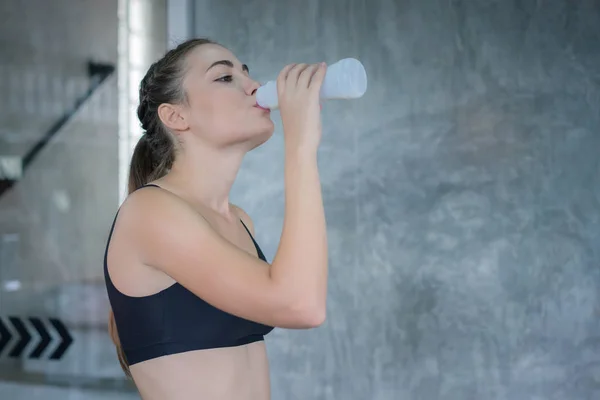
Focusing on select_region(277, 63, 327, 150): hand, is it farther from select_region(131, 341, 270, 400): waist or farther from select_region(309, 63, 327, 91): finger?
select_region(131, 341, 270, 400): waist

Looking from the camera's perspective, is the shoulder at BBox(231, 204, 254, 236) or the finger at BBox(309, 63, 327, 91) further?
the shoulder at BBox(231, 204, 254, 236)

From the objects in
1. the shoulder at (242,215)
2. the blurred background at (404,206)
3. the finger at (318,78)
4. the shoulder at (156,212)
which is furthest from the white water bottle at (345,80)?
the blurred background at (404,206)

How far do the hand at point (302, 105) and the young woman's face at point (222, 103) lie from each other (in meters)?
0.10

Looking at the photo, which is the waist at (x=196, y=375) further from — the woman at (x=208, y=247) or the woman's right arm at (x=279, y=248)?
the woman's right arm at (x=279, y=248)

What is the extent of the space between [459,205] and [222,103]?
4.61 feet

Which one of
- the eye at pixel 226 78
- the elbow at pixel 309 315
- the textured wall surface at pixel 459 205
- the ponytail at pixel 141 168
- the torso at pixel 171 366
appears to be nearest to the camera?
the elbow at pixel 309 315

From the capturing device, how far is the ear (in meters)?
1.02

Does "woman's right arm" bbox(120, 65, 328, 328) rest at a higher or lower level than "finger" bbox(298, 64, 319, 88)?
lower

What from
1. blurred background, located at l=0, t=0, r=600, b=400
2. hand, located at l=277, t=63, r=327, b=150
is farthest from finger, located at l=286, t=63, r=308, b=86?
blurred background, located at l=0, t=0, r=600, b=400

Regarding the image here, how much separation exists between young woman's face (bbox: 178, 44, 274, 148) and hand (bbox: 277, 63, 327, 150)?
10cm

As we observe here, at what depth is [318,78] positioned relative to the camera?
2.88 feet

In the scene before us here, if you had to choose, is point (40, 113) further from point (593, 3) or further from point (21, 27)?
point (593, 3)

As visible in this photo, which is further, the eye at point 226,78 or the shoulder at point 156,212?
the eye at point 226,78

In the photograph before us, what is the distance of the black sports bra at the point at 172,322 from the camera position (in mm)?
909
